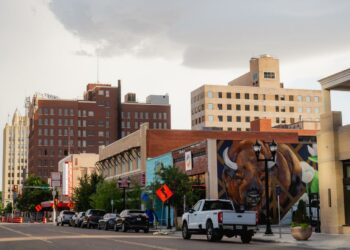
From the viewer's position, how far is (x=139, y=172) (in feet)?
219

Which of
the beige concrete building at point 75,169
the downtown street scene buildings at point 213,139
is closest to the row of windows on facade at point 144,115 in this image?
the downtown street scene buildings at point 213,139

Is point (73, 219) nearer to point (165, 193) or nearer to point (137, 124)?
point (165, 193)

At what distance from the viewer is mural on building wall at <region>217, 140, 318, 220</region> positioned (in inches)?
1967

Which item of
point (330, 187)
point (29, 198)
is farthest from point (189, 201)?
point (29, 198)

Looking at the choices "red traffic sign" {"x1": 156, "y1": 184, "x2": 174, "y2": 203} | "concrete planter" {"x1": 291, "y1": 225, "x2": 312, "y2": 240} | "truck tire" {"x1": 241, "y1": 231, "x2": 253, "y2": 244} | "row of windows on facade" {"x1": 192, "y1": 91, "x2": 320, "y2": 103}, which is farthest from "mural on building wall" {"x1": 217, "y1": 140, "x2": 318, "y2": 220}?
"row of windows on facade" {"x1": 192, "y1": 91, "x2": 320, "y2": 103}

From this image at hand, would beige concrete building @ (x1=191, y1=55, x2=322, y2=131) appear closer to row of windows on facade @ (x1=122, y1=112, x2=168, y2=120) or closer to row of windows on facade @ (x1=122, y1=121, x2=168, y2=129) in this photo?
row of windows on facade @ (x1=122, y1=121, x2=168, y2=129)

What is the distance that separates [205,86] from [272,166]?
294 feet

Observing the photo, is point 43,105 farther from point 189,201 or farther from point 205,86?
point 189,201

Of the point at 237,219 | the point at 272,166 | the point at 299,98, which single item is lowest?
the point at 237,219

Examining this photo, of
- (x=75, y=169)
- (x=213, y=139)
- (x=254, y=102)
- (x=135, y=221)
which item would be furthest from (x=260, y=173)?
(x=254, y=102)

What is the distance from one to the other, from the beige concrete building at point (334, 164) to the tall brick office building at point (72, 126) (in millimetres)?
146997

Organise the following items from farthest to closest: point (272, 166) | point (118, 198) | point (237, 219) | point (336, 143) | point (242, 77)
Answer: point (242, 77) → point (118, 198) → point (272, 166) → point (336, 143) → point (237, 219)

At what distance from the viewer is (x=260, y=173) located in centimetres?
5106

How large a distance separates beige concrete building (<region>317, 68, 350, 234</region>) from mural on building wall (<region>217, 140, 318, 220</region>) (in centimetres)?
1509
